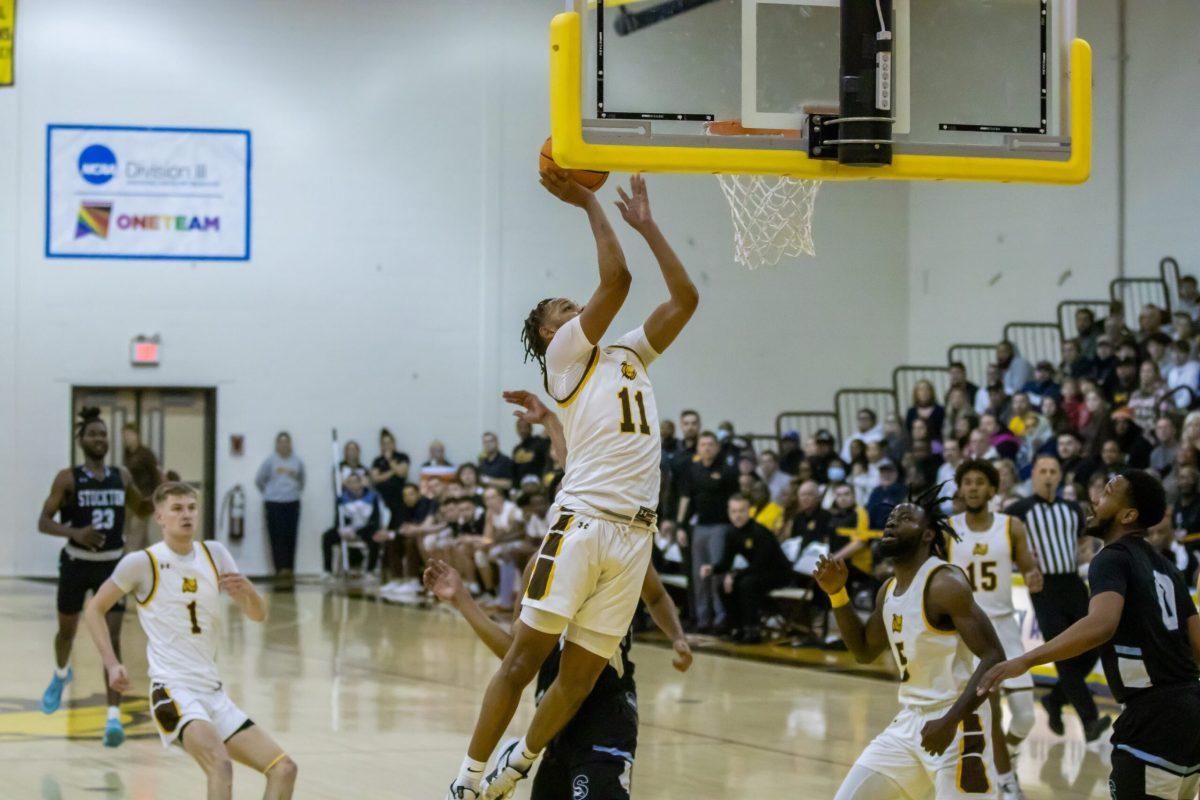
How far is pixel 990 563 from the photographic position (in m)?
8.86

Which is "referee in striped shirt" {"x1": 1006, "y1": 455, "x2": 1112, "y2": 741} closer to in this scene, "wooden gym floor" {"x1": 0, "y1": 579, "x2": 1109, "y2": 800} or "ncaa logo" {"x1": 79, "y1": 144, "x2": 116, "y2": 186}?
"wooden gym floor" {"x1": 0, "y1": 579, "x2": 1109, "y2": 800}

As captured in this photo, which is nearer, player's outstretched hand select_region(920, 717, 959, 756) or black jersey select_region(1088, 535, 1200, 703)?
black jersey select_region(1088, 535, 1200, 703)

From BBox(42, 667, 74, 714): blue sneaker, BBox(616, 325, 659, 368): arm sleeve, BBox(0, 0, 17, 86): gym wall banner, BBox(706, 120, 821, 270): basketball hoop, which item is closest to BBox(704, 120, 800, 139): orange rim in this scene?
BBox(616, 325, 659, 368): arm sleeve

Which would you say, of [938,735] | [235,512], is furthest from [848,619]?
[235,512]

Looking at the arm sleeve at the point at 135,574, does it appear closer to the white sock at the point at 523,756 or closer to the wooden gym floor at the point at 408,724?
the wooden gym floor at the point at 408,724

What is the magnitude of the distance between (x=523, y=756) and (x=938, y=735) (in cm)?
145

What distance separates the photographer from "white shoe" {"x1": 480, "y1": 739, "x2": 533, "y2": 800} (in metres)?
5.55

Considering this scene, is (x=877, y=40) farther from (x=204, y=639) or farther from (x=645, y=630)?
(x=645, y=630)

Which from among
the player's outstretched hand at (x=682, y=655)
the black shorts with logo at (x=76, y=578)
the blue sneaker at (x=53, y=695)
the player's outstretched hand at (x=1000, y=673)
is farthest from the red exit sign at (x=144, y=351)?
the player's outstretched hand at (x=1000, y=673)

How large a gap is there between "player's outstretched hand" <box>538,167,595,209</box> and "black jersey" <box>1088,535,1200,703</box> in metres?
2.18

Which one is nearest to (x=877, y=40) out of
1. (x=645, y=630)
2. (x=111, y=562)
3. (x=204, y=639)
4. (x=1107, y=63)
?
(x=204, y=639)

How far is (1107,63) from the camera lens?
20094 mm

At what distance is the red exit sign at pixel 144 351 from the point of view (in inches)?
889

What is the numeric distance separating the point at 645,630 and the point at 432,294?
8.33 meters
